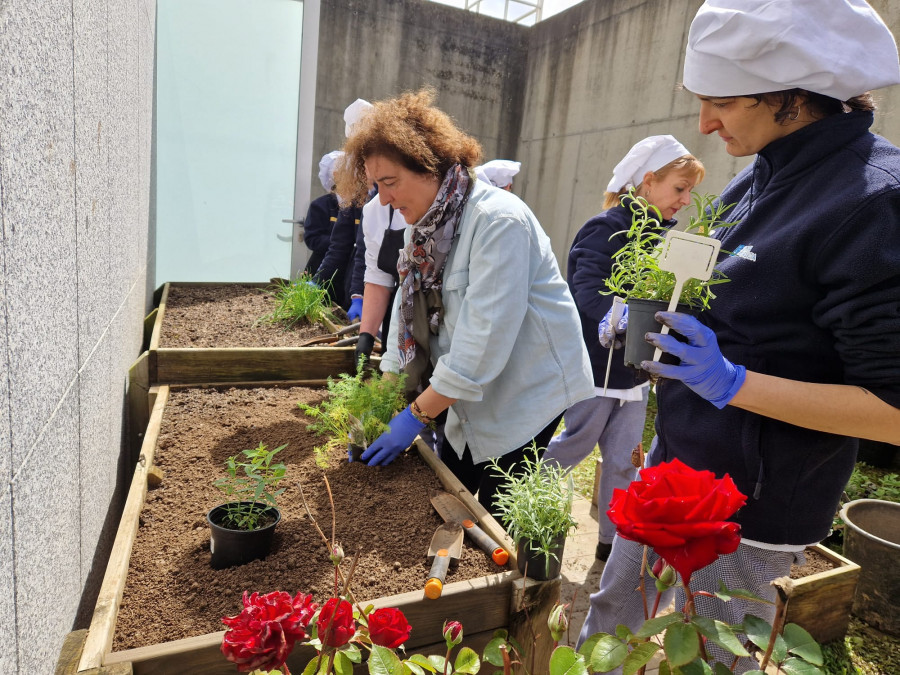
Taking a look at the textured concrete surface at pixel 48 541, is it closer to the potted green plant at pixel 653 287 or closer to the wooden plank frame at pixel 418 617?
the wooden plank frame at pixel 418 617

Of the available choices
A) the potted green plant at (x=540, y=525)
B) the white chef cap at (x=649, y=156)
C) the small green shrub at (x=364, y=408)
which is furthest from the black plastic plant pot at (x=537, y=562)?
the white chef cap at (x=649, y=156)

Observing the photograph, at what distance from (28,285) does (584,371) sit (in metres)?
1.59

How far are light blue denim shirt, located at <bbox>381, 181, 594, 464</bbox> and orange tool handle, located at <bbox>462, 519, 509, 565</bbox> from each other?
0.39 meters

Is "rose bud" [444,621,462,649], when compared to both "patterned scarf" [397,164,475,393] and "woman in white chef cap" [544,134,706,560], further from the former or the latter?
"woman in white chef cap" [544,134,706,560]

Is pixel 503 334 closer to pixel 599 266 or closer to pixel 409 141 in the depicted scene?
pixel 409 141

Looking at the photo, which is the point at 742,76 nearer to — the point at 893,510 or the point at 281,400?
the point at 281,400

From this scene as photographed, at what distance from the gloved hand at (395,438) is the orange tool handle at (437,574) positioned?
0.50 meters

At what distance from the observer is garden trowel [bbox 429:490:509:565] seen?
55.1 inches

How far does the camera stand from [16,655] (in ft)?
2.75

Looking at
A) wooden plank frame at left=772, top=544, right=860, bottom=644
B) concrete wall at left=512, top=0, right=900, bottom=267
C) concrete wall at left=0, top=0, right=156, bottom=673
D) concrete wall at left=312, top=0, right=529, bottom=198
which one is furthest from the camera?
concrete wall at left=312, top=0, right=529, bottom=198

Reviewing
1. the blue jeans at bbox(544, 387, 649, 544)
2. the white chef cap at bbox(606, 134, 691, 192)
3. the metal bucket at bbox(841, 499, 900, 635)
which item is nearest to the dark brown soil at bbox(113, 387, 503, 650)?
the blue jeans at bbox(544, 387, 649, 544)

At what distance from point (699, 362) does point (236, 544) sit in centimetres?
112

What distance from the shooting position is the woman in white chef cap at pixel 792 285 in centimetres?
112

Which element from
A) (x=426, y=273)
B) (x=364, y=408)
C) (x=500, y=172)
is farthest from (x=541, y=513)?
(x=500, y=172)
